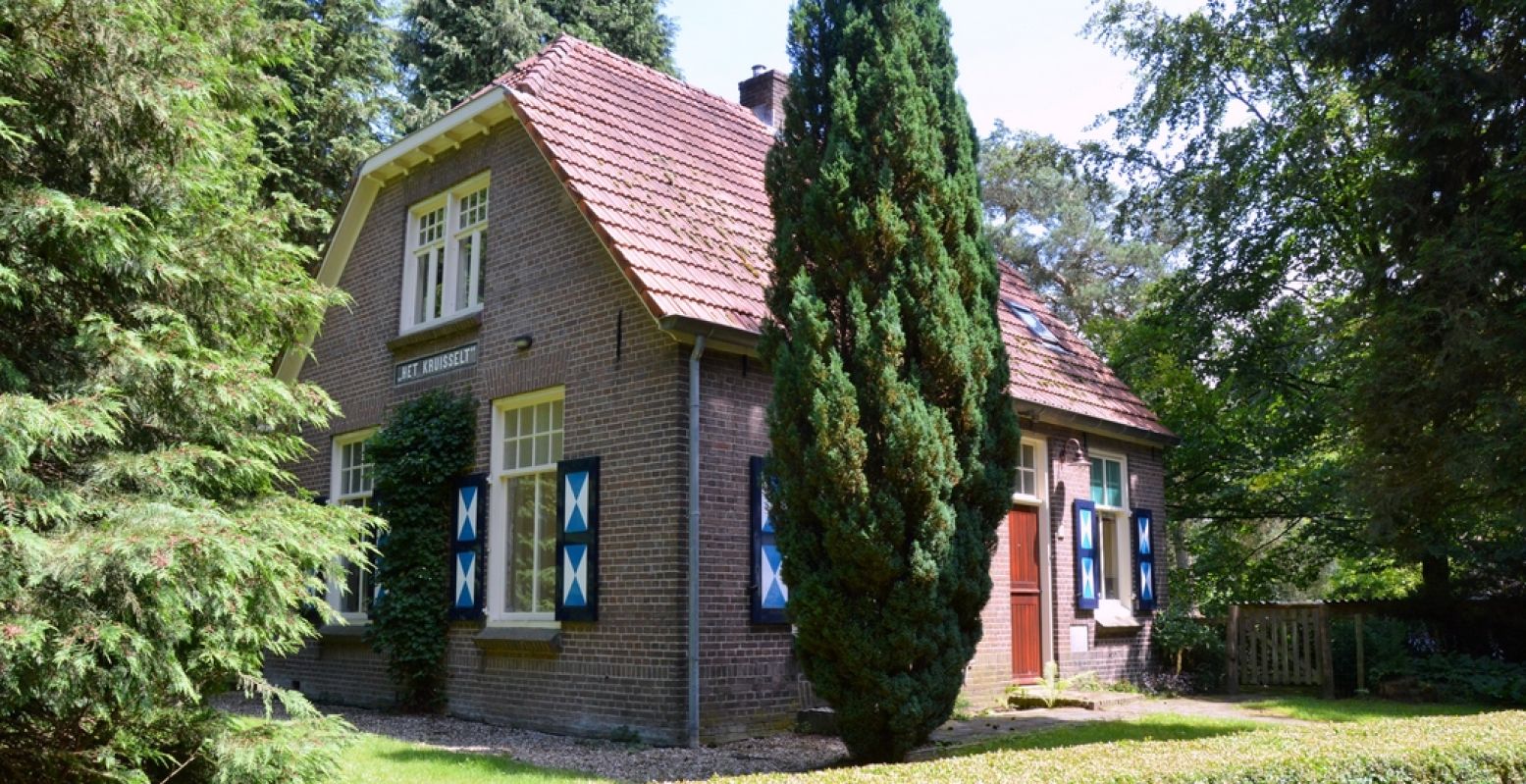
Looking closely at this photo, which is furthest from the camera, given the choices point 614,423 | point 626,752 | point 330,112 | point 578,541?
point 330,112

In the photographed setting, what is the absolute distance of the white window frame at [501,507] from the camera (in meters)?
11.6

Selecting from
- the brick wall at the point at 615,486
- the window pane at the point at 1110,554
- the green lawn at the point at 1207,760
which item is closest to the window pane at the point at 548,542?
the brick wall at the point at 615,486

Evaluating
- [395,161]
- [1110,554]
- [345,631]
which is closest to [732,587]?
[345,631]

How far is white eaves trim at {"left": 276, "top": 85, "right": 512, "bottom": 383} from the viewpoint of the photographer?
12586 millimetres

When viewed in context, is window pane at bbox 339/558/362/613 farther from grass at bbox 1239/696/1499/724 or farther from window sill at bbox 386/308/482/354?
grass at bbox 1239/696/1499/724

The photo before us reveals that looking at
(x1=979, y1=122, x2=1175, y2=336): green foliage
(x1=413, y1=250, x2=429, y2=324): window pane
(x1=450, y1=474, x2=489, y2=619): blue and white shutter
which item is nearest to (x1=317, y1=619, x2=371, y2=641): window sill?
(x1=450, y1=474, x2=489, y2=619): blue and white shutter

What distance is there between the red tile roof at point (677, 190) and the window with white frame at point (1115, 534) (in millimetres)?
734

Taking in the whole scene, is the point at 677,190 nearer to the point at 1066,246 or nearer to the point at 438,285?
the point at 438,285

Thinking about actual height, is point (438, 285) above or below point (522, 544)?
above

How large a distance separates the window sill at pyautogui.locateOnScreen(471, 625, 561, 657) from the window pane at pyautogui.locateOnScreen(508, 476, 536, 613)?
0.29 m

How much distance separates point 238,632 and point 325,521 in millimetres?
946

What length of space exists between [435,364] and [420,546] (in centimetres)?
207

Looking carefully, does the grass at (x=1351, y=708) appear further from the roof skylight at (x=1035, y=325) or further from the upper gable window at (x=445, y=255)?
the upper gable window at (x=445, y=255)

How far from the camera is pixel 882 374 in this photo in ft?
27.6
